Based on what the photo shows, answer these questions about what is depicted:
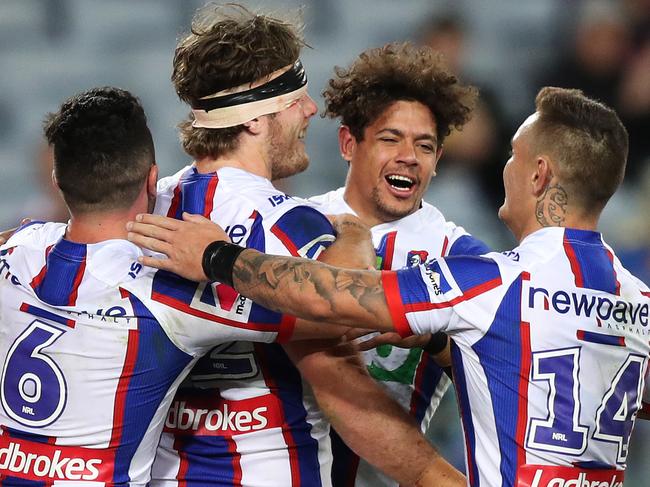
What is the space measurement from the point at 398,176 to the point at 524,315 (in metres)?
1.65

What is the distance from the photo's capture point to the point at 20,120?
26.9ft

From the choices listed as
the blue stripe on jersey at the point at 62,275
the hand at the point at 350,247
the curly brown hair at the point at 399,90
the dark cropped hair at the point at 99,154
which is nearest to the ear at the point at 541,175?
the hand at the point at 350,247

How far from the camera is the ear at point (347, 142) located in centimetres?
511

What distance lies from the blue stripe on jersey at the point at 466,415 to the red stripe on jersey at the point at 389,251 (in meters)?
1.17

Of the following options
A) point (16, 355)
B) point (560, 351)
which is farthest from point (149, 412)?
point (560, 351)

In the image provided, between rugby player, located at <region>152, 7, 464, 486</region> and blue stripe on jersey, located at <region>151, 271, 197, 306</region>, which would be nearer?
blue stripe on jersey, located at <region>151, 271, 197, 306</region>

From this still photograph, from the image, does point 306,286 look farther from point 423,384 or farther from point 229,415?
point 423,384

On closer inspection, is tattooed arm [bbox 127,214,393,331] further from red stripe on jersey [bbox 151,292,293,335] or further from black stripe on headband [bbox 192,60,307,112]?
black stripe on headband [bbox 192,60,307,112]

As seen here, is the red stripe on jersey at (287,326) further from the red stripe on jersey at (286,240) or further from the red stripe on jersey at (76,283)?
the red stripe on jersey at (76,283)

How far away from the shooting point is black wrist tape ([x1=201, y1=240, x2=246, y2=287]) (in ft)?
10.9

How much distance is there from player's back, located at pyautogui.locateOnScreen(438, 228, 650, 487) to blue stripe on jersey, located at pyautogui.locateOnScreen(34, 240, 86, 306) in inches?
47.7

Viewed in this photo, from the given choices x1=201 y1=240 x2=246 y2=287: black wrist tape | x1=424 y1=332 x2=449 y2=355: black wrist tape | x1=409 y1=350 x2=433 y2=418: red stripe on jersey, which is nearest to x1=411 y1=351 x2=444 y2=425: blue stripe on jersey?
x1=409 y1=350 x2=433 y2=418: red stripe on jersey

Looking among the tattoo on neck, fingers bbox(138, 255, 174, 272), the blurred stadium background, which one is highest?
the blurred stadium background

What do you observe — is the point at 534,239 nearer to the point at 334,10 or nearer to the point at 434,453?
the point at 434,453
